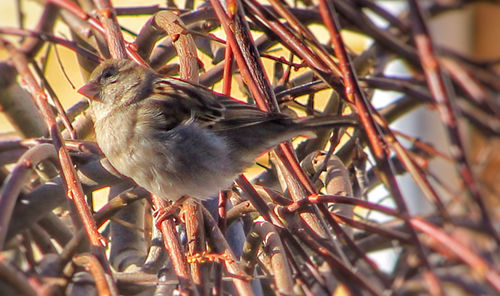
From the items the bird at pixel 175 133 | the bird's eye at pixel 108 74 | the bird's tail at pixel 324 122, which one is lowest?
the bird's tail at pixel 324 122

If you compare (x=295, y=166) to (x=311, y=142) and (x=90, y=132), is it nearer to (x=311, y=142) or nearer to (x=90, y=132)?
(x=311, y=142)

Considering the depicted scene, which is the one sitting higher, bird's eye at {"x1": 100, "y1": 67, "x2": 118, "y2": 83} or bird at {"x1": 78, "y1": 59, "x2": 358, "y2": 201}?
bird's eye at {"x1": 100, "y1": 67, "x2": 118, "y2": 83}

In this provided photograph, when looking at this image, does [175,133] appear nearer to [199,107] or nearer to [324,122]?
[199,107]

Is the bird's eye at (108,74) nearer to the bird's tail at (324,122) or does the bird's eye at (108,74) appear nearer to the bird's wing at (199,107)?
the bird's wing at (199,107)

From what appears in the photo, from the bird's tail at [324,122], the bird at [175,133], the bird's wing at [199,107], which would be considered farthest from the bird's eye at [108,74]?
the bird's tail at [324,122]

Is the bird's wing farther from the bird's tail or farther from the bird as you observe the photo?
the bird's tail

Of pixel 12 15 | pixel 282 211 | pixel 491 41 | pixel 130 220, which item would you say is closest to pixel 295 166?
pixel 282 211

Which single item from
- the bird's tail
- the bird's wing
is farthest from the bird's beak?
the bird's tail
